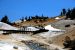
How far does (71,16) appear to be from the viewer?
430 ft

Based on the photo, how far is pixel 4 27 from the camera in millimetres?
108562

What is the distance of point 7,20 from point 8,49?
101732 mm

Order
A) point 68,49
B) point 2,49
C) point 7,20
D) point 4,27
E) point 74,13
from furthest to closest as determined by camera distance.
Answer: point 7,20
point 74,13
point 4,27
point 68,49
point 2,49

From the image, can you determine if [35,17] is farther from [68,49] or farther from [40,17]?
[68,49]

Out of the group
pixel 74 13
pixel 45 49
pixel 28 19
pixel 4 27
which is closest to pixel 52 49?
pixel 45 49

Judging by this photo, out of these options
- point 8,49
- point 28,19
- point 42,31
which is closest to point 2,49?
point 8,49

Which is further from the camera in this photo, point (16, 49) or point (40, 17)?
point (40, 17)

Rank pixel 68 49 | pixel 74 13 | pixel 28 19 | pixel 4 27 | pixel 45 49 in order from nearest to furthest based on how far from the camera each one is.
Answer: pixel 68 49 → pixel 45 49 → pixel 4 27 → pixel 74 13 → pixel 28 19

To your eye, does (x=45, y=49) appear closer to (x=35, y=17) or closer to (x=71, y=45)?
(x=71, y=45)

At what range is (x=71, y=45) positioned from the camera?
42.0 metres

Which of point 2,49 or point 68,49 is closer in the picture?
point 2,49

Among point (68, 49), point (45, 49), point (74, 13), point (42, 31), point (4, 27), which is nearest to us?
point (68, 49)

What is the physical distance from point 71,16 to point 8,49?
96064 millimetres

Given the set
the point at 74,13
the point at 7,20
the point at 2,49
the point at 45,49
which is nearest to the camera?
the point at 2,49
